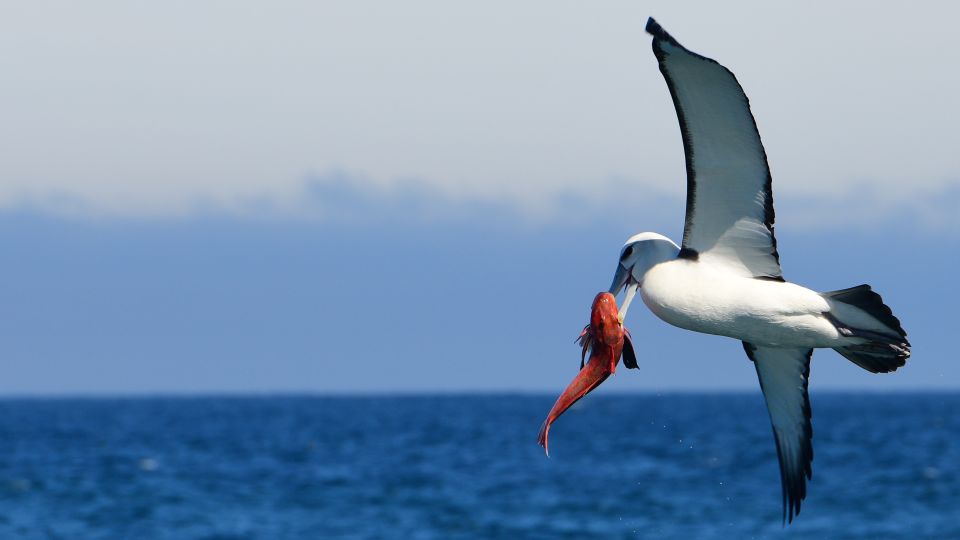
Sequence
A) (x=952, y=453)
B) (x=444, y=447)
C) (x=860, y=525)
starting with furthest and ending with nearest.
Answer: (x=444, y=447), (x=952, y=453), (x=860, y=525)

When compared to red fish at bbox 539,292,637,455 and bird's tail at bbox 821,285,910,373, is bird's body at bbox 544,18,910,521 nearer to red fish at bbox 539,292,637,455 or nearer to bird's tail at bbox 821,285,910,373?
bird's tail at bbox 821,285,910,373

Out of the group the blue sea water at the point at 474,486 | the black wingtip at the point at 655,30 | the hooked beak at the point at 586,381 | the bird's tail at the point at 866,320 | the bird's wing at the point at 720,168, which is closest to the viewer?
the black wingtip at the point at 655,30

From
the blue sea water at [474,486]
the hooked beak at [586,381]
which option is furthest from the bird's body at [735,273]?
the blue sea water at [474,486]

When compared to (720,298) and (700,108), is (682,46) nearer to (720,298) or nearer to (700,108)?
(700,108)

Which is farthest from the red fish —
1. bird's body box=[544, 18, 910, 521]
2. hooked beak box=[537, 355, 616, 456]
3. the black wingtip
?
the black wingtip

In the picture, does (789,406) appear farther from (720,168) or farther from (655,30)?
(655,30)

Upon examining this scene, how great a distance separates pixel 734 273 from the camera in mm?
10875

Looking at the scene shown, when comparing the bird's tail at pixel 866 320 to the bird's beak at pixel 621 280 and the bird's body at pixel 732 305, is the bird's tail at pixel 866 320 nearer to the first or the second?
the bird's body at pixel 732 305

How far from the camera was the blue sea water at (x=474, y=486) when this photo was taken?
45.2 meters

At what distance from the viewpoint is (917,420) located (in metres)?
114

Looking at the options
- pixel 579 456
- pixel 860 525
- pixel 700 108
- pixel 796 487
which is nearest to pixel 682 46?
pixel 700 108

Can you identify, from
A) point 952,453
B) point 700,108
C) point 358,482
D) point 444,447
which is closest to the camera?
point 700,108

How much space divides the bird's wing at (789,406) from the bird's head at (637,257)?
2000mm

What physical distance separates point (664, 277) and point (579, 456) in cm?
6203
